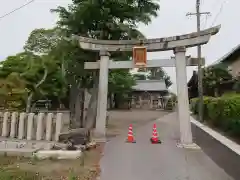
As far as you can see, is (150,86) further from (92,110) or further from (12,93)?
(12,93)

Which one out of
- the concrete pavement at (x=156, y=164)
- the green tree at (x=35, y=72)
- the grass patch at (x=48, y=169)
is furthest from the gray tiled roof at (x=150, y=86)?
the grass patch at (x=48, y=169)

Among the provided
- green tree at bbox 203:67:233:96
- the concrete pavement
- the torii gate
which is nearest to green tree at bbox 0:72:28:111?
the torii gate

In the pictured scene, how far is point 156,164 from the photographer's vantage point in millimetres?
7961

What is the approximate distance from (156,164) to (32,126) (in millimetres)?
6268

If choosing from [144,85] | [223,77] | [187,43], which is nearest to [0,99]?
[187,43]

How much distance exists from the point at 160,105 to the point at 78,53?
2771cm

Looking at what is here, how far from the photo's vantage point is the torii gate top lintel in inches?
448

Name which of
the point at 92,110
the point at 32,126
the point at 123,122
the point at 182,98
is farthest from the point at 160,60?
the point at 123,122

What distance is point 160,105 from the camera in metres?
41.6

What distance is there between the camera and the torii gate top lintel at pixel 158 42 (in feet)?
37.3

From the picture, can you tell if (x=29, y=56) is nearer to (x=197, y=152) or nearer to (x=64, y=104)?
(x=64, y=104)

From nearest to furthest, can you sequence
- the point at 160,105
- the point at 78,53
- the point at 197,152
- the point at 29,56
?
the point at 197,152, the point at 78,53, the point at 29,56, the point at 160,105

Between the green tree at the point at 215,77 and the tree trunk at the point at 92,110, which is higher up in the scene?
the green tree at the point at 215,77

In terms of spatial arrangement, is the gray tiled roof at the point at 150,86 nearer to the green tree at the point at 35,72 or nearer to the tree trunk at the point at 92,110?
the green tree at the point at 35,72
